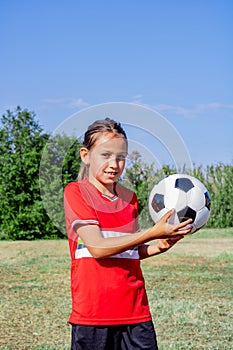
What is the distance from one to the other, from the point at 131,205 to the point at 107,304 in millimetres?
453

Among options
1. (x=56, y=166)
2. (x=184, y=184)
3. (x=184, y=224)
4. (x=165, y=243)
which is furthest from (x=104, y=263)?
(x=56, y=166)

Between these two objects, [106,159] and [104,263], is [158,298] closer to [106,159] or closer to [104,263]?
[104,263]

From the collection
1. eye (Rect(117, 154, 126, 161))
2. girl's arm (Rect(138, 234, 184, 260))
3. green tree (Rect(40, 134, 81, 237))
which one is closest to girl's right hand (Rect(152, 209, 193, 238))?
girl's arm (Rect(138, 234, 184, 260))

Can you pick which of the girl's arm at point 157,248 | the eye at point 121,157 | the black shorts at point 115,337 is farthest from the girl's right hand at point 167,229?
the black shorts at point 115,337

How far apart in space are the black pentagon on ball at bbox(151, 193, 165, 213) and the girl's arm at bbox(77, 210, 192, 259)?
0.27 metres

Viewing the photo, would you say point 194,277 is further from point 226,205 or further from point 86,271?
point 226,205

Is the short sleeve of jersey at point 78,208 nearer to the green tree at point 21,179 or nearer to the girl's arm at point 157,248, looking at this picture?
the girl's arm at point 157,248

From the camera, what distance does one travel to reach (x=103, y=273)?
254cm

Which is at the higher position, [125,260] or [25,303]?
[125,260]

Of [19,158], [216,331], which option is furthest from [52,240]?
[216,331]

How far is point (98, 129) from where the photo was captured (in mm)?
2621

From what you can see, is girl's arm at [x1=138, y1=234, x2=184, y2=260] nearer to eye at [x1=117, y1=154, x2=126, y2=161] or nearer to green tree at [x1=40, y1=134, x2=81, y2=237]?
eye at [x1=117, y1=154, x2=126, y2=161]

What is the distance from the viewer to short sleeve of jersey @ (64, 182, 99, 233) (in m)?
2.52

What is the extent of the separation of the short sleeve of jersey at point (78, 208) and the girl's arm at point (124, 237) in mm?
34
